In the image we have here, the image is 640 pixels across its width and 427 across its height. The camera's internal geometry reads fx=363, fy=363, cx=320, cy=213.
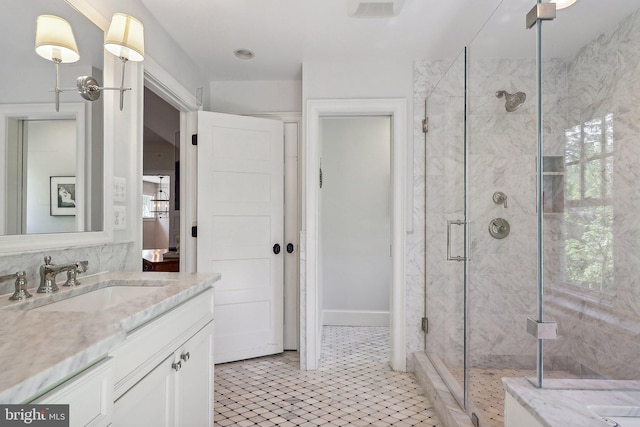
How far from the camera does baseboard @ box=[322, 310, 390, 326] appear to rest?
379cm

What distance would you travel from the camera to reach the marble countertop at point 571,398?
108 cm

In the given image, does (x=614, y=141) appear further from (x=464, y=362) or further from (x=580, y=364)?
(x=464, y=362)

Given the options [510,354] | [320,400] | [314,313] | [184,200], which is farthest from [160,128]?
[510,354]

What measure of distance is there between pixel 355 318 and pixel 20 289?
310cm

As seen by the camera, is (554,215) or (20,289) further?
(554,215)

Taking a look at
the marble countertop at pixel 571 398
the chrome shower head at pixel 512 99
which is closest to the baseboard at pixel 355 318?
the marble countertop at pixel 571 398

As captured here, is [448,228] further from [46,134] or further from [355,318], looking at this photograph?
[46,134]

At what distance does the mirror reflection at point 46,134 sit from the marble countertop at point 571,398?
1807mm

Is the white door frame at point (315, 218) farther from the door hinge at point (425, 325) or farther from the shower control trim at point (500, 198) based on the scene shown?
the shower control trim at point (500, 198)

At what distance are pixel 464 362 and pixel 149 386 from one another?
5.14 ft

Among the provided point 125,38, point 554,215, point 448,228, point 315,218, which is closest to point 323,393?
point 315,218

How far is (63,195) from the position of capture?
143 cm

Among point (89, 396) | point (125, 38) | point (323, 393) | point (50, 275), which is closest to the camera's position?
point (89, 396)

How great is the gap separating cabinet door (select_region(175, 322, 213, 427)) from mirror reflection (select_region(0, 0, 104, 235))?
0.69 meters
